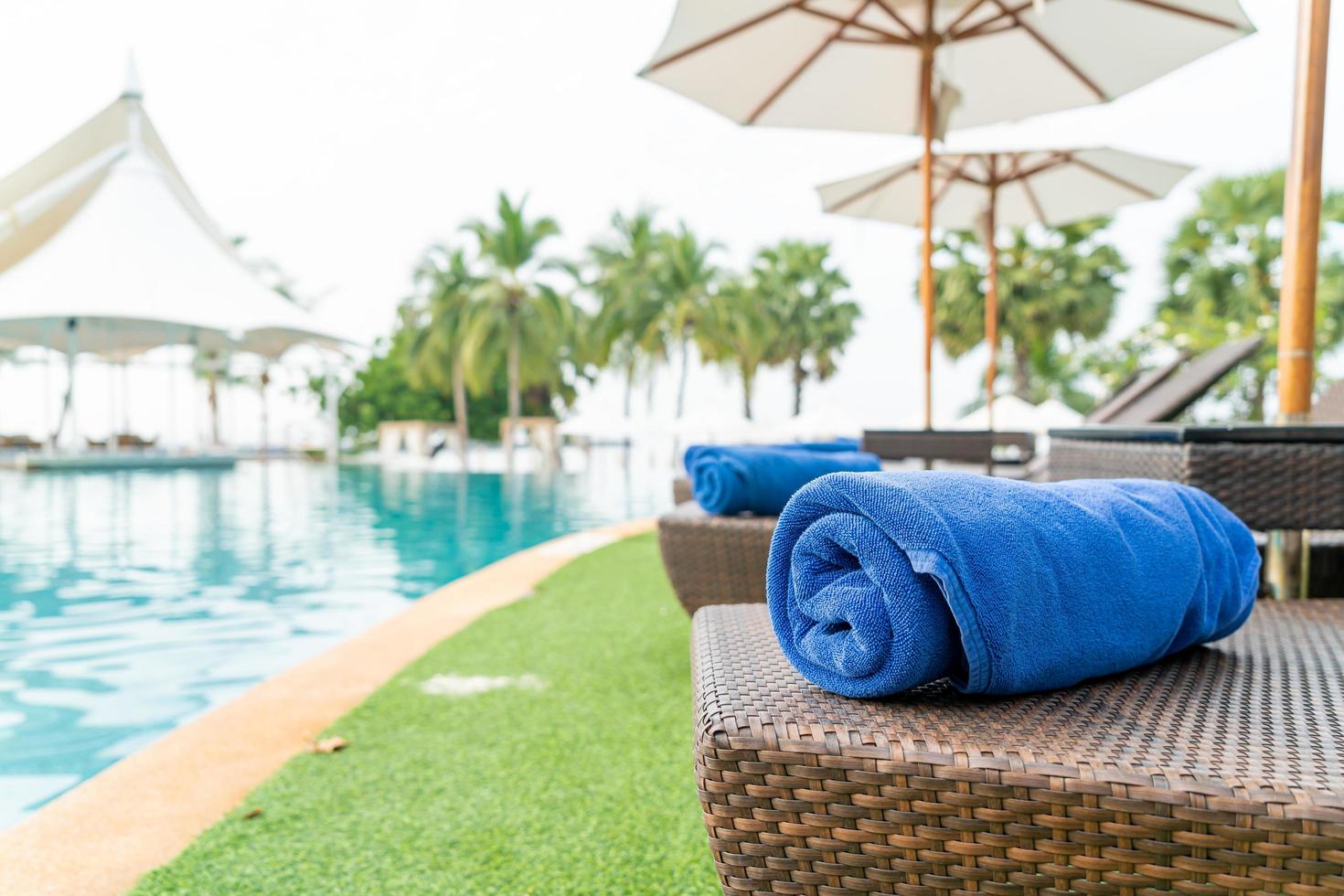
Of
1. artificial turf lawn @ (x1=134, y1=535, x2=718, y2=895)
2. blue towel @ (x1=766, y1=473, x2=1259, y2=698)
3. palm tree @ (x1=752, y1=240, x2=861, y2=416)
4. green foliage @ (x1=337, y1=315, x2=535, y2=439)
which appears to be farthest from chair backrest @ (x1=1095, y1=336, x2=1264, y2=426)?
green foliage @ (x1=337, y1=315, x2=535, y2=439)

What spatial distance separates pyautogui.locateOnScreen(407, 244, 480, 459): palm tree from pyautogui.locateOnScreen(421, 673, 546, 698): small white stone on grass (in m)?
21.4

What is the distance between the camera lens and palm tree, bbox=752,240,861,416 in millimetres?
27516

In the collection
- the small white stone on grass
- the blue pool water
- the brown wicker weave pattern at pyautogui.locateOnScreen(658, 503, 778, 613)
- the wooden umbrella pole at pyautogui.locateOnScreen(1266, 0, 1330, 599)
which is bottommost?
the blue pool water

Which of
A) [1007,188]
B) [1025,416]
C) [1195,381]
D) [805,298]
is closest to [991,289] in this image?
[1007,188]

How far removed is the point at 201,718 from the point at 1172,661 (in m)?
2.13

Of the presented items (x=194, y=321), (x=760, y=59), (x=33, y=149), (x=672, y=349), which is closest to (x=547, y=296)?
(x=672, y=349)

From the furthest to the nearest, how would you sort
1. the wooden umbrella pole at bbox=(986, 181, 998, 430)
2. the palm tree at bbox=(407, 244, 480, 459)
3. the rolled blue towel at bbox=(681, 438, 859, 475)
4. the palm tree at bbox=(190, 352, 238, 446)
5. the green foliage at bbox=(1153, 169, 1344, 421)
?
the palm tree at bbox=(190, 352, 238, 446)
the palm tree at bbox=(407, 244, 480, 459)
the green foliage at bbox=(1153, 169, 1344, 421)
the wooden umbrella pole at bbox=(986, 181, 998, 430)
the rolled blue towel at bbox=(681, 438, 859, 475)

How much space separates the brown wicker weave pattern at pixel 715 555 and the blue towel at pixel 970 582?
131 cm

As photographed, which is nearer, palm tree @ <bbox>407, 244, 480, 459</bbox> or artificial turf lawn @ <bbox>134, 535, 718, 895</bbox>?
artificial turf lawn @ <bbox>134, 535, 718, 895</bbox>

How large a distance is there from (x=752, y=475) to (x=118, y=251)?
1950cm

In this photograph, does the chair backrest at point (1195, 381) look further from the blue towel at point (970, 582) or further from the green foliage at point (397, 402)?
the green foliage at point (397, 402)

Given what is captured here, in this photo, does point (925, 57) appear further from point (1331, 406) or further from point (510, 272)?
point (510, 272)

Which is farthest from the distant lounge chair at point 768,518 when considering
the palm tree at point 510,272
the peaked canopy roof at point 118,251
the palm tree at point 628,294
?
the palm tree at point 628,294

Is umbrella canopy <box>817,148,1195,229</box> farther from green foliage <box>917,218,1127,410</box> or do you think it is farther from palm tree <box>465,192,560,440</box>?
palm tree <box>465,192,560,440</box>
